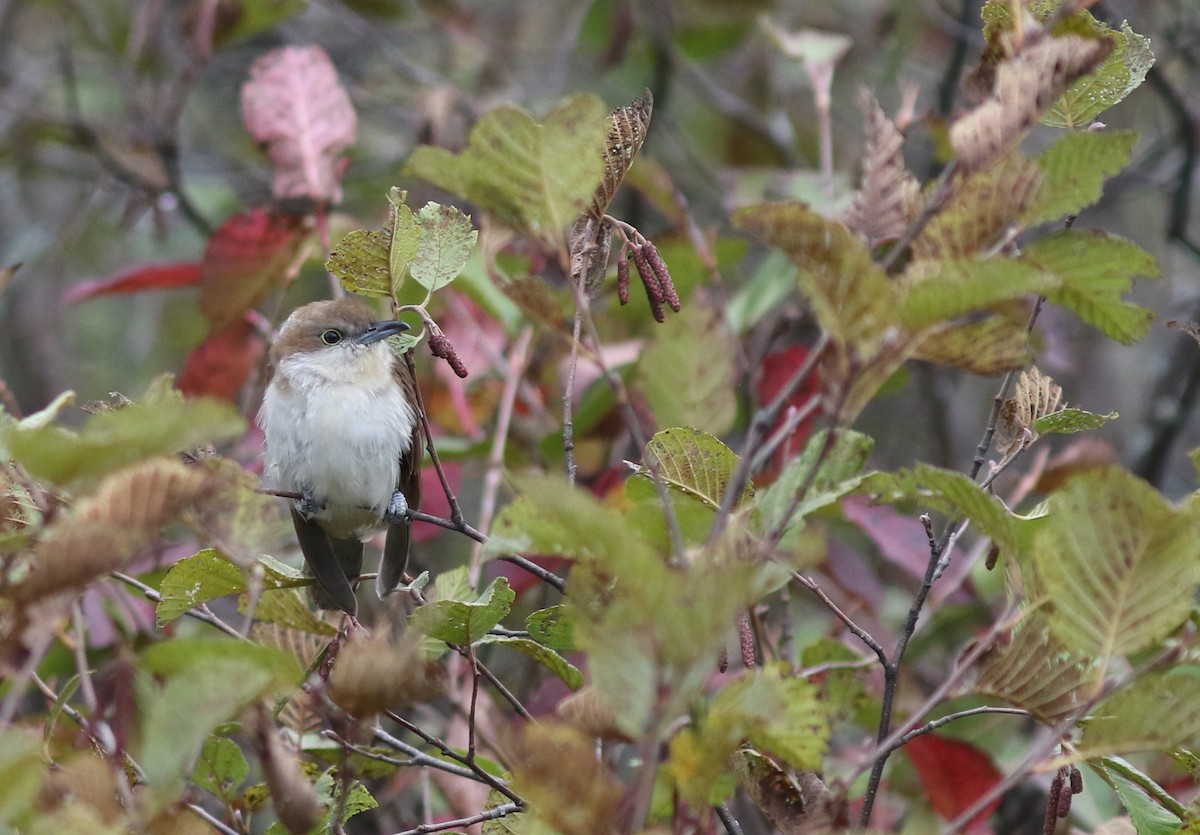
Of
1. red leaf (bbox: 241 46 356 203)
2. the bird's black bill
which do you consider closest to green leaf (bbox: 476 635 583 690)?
the bird's black bill

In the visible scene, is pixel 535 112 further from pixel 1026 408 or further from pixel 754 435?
pixel 754 435

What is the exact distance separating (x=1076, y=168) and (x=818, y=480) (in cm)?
51

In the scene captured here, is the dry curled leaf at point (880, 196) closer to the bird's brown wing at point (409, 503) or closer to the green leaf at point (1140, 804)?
the green leaf at point (1140, 804)

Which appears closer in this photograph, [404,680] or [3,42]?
[404,680]

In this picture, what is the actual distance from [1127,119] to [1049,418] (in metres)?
4.64

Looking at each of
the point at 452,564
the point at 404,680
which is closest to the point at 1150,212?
the point at 452,564

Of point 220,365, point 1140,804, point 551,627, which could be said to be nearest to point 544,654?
point 551,627

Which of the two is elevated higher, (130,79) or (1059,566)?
(1059,566)

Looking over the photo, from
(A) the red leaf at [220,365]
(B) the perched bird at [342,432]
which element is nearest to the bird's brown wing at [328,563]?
(B) the perched bird at [342,432]

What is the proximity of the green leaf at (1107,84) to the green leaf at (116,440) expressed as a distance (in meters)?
1.25

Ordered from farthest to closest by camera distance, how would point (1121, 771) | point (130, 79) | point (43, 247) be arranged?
point (43, 247) → point (130, 79) → point (1121, 771)

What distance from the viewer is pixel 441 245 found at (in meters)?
1.83

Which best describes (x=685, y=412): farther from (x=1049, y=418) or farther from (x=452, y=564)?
(x=452, y=564)

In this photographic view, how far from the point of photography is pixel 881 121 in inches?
59.8
